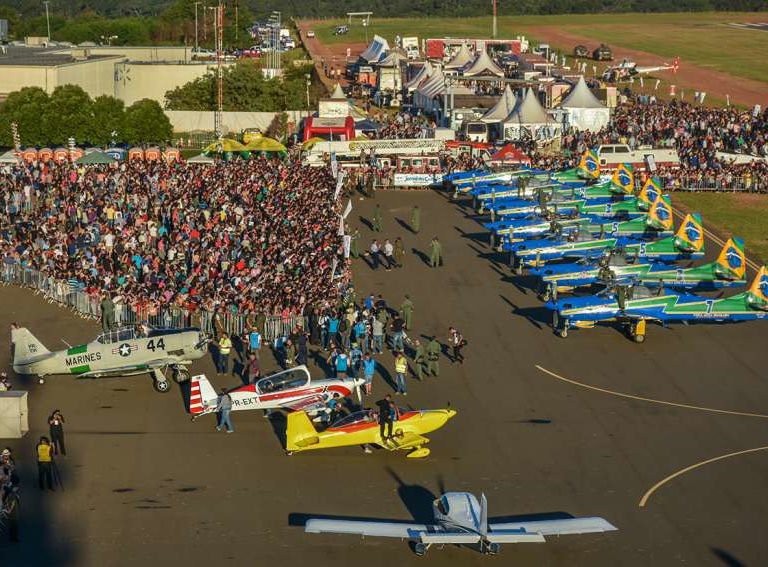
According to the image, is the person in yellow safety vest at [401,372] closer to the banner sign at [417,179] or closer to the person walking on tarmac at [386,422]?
the person walking on tarmac at [386,422]

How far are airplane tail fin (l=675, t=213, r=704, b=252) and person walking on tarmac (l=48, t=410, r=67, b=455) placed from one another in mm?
25370

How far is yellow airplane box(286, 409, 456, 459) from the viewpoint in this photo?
2941 cm

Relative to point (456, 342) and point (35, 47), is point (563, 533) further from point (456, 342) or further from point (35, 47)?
point (35, 47)

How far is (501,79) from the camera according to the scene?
3169 inches

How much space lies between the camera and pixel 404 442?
29.5 m

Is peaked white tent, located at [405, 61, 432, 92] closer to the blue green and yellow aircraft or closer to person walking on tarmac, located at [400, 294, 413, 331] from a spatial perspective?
person walking on tarmac, located at [400, 294, 413, 331]

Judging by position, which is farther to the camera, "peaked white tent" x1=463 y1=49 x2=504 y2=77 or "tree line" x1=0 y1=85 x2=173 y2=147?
"peaked white tent" x1=463 y1=49 x2=504 y2=77

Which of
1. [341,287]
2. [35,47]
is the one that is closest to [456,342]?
[341,287]

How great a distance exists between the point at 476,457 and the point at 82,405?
399 inches

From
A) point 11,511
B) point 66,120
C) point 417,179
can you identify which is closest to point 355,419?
point 11,511

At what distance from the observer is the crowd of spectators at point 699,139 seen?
64438 mm

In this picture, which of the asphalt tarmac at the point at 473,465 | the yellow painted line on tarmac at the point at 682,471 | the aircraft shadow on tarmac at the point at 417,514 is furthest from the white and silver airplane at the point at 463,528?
the yellow painted line on tarmac at the point at 682,471

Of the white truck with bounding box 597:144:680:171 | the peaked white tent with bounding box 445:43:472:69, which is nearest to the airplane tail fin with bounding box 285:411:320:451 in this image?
the white truck with bounding box 597:144:680:171

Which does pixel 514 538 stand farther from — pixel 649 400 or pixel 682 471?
pixel 649 400
